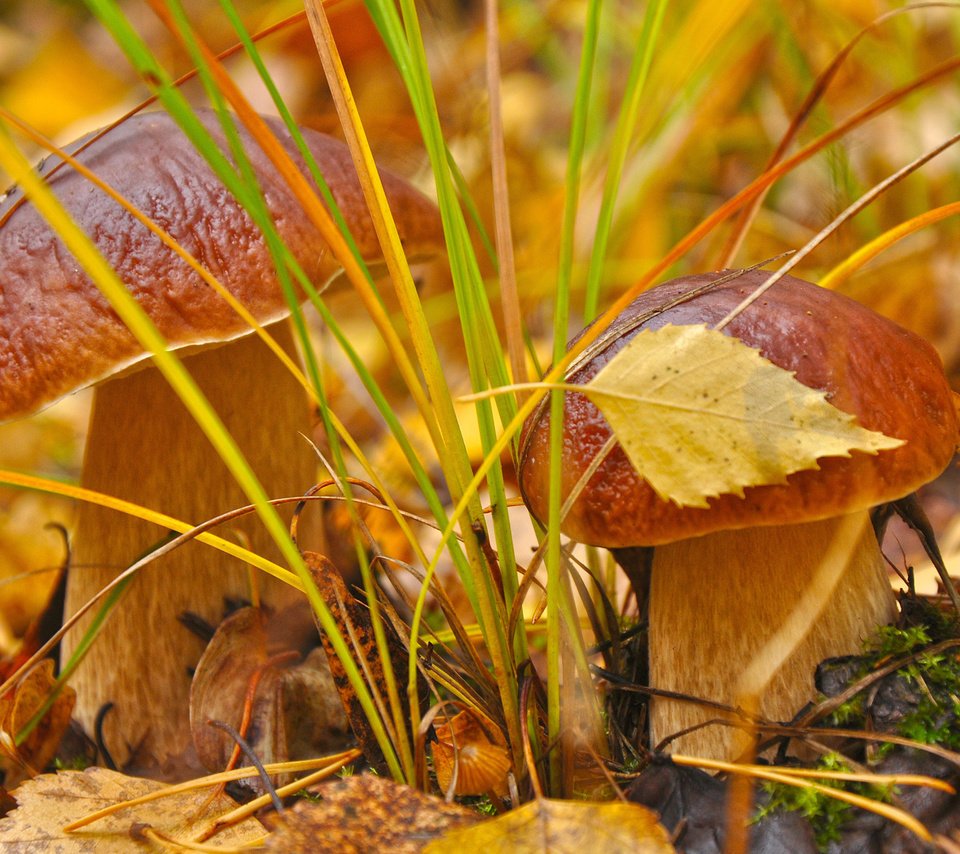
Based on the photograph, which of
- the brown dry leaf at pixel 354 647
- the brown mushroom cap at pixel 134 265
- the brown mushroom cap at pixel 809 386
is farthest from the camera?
the brown mushroom cap at pixel 134 265

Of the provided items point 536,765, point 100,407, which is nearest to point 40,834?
point 536,765

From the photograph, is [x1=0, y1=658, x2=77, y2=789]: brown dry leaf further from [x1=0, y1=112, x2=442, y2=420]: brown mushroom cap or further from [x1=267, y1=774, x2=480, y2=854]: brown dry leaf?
[x1=267, y1=774, x2=480, y2=854]: brown dry leaf

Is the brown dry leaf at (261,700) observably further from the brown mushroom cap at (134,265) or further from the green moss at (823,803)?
the green moss at (823,803)

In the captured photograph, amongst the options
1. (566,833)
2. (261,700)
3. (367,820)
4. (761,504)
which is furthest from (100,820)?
(761,504)

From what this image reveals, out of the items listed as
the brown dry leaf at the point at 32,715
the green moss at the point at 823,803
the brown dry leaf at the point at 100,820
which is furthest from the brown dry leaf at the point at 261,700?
the green moss at the point at 823,803

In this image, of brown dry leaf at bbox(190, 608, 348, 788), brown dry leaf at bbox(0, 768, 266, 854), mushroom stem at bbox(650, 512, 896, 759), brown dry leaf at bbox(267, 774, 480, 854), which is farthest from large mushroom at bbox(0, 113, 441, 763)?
mushroom stem at bbox(650, 512, 896, 759)

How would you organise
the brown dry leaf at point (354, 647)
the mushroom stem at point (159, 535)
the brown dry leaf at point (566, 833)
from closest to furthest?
the brown dry leaf at point (566, 833) → the brown dry leaf at point (354, 647) → the mushroom stem at point (159, 535)
